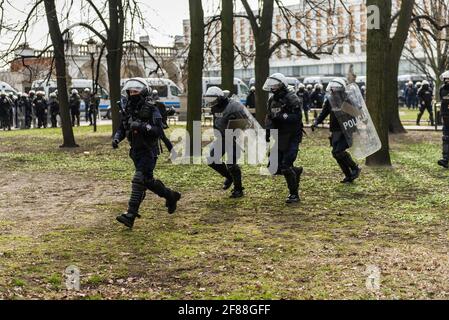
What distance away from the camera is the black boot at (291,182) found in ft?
36.8

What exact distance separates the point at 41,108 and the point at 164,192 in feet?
90.0

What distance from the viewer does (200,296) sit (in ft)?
20.9

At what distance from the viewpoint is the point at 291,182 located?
1129 cm

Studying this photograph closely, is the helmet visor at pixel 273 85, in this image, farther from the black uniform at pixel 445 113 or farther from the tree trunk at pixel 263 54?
the tree trunk at pixel 263 54

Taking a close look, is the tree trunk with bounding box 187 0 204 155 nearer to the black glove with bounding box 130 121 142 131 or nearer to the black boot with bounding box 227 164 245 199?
the black boot with bounding box 227 164 245 199

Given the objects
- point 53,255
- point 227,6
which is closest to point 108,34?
point 227,6

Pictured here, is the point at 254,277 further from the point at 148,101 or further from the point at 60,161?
the point at 60,161

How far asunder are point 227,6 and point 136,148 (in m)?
11.1

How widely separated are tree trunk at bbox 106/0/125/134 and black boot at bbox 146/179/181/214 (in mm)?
12854

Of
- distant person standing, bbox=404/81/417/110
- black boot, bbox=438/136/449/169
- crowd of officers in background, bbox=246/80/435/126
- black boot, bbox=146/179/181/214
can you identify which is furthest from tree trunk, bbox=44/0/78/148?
distant person standing, bbox=404/81/417/110

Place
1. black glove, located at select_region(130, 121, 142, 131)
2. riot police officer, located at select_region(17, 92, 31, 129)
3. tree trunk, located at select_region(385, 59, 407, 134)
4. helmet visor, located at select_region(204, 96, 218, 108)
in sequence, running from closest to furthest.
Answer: black glove, located at select_region(130, 121, 142, 131)
helmet visor, located at select_region(204, 96, 218, 108)
tree trunk, located at select_region(385, 59, 407, 134)
riot police officer, located at select_region(17, 92, 31, 129)

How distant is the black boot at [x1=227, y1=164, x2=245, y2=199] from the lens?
11.9m

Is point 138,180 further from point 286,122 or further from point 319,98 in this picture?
point 319,98
